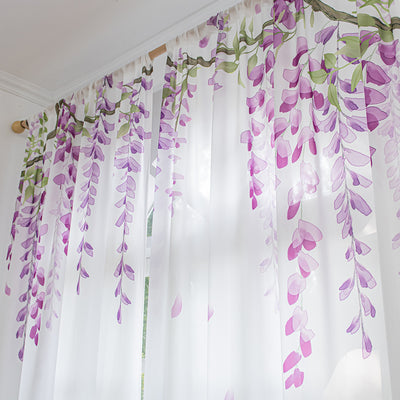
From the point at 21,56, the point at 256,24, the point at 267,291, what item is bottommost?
the point at 267,291

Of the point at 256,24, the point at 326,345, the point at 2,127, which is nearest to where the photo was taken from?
the point at 326,345

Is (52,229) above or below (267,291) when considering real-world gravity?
above

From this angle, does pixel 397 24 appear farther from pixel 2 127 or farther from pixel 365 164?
pixel 2 127

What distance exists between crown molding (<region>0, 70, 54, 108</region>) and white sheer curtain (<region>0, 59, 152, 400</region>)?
362 mm

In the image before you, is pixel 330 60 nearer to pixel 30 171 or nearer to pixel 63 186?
pixel 63 186

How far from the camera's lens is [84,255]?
174cm

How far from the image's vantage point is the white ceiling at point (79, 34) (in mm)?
1844

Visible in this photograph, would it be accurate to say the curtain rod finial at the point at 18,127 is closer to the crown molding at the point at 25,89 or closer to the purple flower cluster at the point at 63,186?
the crown molding at the point at 25,89

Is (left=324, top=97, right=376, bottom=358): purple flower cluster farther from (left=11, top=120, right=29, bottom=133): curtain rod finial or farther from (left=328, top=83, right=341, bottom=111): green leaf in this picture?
(left=11, top=120, right=29, bottom=133): curtain rod finial

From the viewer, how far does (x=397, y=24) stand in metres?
1.16

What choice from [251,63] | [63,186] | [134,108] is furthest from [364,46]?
[63,186]

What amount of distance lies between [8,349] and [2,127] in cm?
104

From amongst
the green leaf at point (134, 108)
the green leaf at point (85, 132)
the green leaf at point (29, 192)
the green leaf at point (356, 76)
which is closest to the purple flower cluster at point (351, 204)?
the green leaf at point (356, 76)

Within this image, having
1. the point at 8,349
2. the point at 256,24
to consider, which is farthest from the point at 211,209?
the point at 8,349
